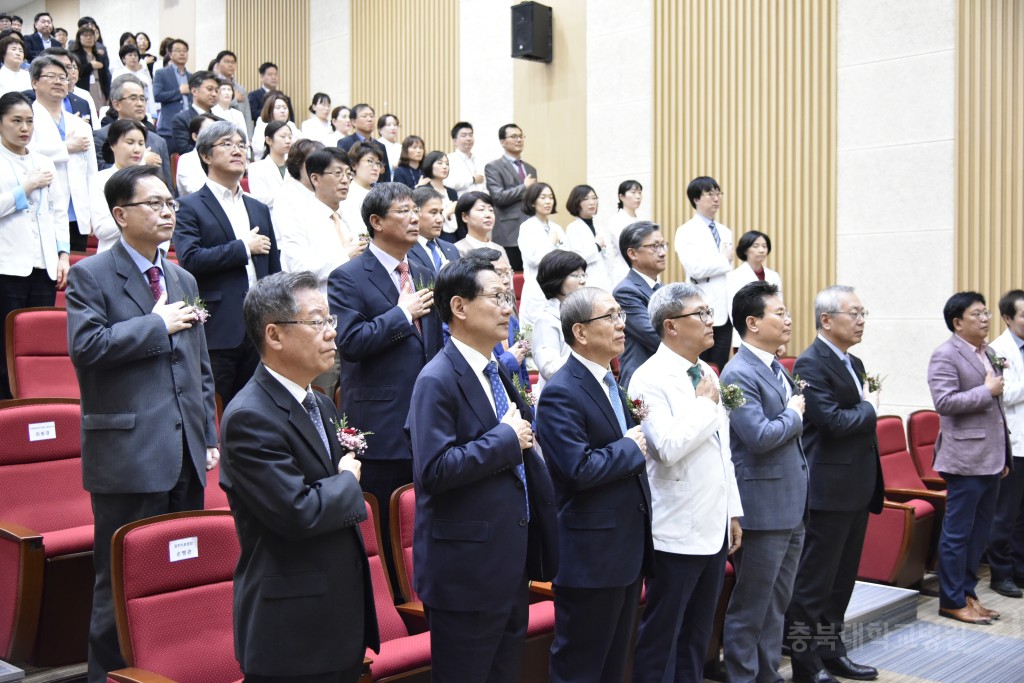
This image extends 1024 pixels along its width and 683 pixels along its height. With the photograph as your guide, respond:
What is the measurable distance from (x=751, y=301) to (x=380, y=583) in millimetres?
1618

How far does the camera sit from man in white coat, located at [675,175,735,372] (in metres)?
6.37

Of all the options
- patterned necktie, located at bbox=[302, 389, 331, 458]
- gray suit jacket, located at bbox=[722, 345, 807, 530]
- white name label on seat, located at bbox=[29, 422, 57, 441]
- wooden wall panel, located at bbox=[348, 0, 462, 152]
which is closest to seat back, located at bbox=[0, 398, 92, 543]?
white name label on seat, located at bbox=[29, 422, 57, 441]

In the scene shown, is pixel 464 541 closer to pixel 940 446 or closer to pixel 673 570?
pixel 673 570

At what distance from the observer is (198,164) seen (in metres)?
5.29

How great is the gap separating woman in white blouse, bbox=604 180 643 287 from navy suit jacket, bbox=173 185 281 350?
351cm

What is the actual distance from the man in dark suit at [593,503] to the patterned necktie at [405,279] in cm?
74

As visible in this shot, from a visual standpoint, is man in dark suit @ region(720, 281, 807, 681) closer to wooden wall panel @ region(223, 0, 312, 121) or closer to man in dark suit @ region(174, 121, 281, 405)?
man in dark suit @ region(174, 121, 281, 405)

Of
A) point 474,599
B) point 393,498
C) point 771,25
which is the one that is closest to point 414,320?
point 393,498

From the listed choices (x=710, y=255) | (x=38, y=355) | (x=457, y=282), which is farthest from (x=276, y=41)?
(x=457, y=282)

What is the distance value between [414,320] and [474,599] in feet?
4.08

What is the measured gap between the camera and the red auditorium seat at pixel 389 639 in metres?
2.52

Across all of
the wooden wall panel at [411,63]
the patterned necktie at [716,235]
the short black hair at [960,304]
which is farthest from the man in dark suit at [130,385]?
the wooden wall panel at [411,63]

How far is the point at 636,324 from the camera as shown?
4.00m

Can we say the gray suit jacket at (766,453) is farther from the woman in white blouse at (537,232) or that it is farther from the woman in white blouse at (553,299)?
the woman in white blouse at (537,232)
